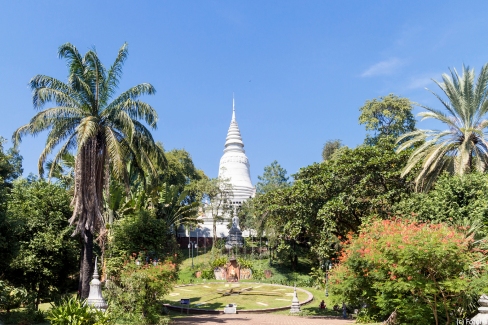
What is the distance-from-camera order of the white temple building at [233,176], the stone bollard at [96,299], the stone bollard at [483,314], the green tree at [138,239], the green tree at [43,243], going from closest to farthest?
the stone bollard at [483,314], the stone bollard at [96,299], the green tree at [43,243], the green tree at [138,239], the white temple building at [233,176]

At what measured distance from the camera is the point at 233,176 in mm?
58844

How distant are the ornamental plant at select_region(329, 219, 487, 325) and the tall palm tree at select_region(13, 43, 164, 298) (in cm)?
954

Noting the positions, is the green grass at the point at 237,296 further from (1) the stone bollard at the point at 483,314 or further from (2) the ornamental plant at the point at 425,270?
(1) the stone bollard at the point at 483,314

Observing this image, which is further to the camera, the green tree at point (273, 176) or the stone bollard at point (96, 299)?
the green tree at point (273, 176)

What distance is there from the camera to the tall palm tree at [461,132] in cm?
1698

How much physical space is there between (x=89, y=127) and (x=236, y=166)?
45.2 meters

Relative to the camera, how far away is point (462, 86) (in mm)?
17453

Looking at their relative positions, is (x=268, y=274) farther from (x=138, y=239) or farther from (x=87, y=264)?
(x=87, y=264)

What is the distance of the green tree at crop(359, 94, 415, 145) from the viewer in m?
Answer: 35.8

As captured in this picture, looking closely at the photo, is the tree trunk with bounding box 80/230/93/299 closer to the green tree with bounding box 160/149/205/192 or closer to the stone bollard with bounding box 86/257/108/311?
the stone bollard with bounding box 86/257/108/311

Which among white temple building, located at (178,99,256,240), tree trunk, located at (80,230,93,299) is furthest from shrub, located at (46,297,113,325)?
white temple building, located at (178,99,256,240)

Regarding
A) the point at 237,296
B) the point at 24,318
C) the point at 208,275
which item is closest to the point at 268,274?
the point at 208,275

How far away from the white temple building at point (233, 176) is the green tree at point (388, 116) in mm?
21152

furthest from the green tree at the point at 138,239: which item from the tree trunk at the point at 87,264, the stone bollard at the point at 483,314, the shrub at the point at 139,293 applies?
the stone bollard at the point at 483,314
